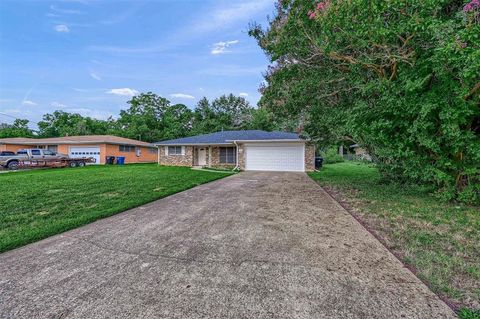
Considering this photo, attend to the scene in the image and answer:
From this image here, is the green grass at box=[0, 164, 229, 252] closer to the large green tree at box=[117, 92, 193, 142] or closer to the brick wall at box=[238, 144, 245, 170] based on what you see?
the brick wall at box=[238, 144, 245, 170]

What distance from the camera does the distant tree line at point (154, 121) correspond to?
32.8m

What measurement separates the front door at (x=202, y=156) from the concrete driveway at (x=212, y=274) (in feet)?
47.5

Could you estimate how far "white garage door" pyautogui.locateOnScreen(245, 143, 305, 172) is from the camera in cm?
1550

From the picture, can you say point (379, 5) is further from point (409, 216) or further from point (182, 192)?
point (182, 192)

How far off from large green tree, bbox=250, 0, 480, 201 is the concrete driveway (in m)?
3.05

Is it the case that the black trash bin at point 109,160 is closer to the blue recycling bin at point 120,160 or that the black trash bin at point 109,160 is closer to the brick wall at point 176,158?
the blue recycling bin at point 120,160

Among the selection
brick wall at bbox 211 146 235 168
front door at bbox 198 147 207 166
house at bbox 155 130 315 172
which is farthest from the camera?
front door at bbox 198 147 207 166

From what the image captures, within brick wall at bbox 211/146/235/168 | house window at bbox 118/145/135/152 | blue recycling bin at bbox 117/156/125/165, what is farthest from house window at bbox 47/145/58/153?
brick wall at bbox 211/146/235/168

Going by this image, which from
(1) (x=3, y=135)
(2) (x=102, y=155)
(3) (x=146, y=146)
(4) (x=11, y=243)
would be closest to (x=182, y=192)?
(4) (x=11, y=243)

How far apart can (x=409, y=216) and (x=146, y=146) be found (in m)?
26.0

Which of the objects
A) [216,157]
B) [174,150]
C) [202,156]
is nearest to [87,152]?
[174,150]

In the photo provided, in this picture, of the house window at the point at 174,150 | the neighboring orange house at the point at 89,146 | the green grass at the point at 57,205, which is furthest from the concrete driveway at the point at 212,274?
the neighboring orange house at the point at 89,146

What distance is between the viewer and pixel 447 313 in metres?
1.91

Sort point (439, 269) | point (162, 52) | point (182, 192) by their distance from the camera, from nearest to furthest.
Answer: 1. point (439, 269)
2. point (182, 192)
3. point (162, 52)
